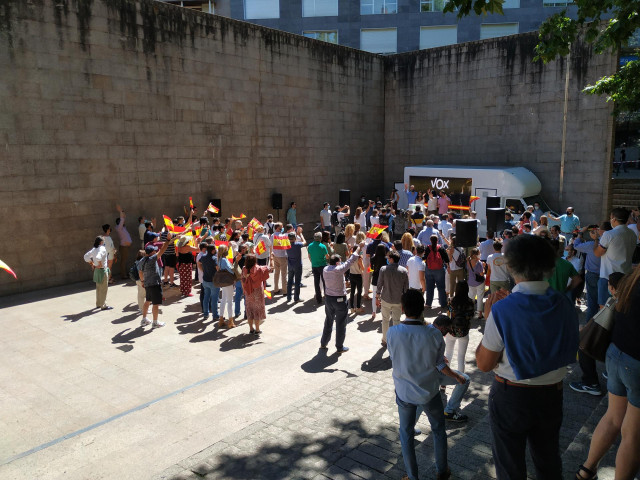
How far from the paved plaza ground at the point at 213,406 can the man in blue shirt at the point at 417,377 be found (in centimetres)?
28

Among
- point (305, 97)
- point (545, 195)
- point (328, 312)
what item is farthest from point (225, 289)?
point (545, 195)

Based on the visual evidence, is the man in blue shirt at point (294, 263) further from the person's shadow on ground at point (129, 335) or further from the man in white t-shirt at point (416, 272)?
the person's shadow on ground at point (129, 335)

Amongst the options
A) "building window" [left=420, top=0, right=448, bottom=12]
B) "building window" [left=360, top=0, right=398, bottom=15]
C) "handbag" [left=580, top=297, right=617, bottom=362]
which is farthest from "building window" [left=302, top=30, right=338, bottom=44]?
"handbag" [left=580, top=297, right=617, bottom=362]

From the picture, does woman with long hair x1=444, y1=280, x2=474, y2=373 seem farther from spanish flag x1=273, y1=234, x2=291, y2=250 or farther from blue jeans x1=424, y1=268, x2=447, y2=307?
spanish flag x1=273, y1=234, x2=291, y2=250

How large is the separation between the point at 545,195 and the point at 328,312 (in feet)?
44.7

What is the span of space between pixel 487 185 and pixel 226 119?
895 cm

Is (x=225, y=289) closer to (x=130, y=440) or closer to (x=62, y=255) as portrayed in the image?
(x=130, y=440)

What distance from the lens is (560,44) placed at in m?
7.71

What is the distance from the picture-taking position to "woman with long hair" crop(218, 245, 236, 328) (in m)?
8.94

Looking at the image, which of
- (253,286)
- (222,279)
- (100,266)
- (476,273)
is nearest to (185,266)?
(100,266)

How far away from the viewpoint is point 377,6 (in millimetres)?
35656

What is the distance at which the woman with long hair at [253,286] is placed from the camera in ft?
27.9

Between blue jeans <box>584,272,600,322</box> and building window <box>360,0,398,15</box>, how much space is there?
A: 32234 millimetres

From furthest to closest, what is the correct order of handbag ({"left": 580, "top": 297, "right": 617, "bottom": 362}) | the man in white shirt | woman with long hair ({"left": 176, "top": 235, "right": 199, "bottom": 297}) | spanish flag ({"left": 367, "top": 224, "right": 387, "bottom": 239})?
1. woman with long hair ({"left": 176, "top": 235, "right": 199, "bottom": 297})
2. spanish flag ({"left": 367, "top": 224, "right": 387, "bottom": 239})
3. the man in white shirt
4. handbag ({"left": 580, "top": 297, "right": 617, "bottom": 362})
